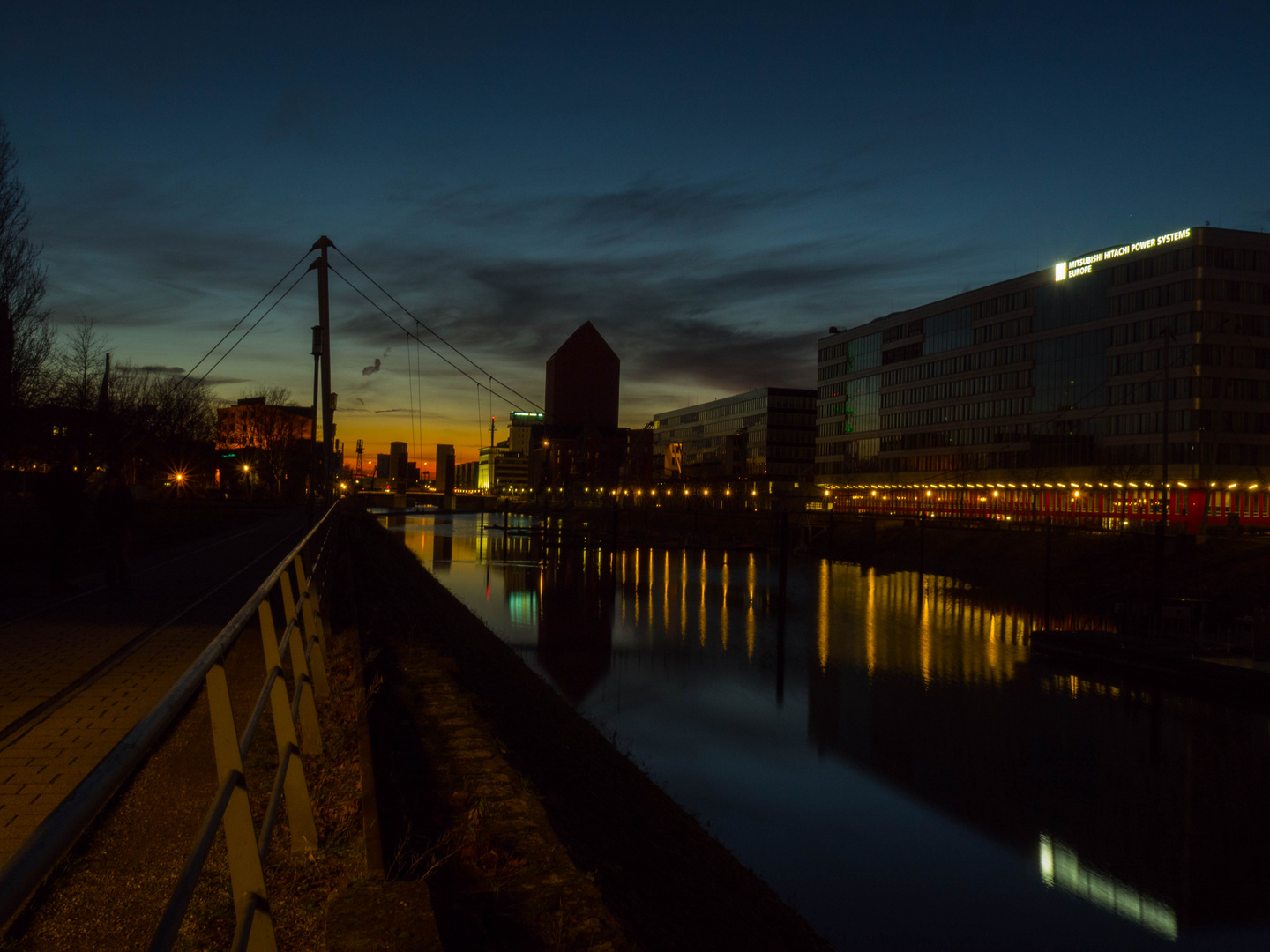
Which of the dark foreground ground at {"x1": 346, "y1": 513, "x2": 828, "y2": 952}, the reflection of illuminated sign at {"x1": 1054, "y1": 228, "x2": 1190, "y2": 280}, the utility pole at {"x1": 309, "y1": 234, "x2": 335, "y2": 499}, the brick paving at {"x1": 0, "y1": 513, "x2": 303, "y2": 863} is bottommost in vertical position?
the dark foreground ground at {"x1": 346, "y1": 513, "x2": 828, "y2": 952}

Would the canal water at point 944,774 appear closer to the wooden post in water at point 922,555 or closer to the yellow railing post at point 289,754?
the yellow railing post at point 289,754

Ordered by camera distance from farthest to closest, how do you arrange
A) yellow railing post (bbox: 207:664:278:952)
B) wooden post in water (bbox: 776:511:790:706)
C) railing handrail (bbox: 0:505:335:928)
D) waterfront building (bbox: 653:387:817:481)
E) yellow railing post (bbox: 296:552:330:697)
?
waterfront building (bbox: 653:387:817:481) < wooden post in water (bbox: 776:511:790:706) < yellow railing post (bbox: 296:552:330:697) < yellow railing post (bbox: 207:664:278:952) < railing handrail (bbox: 0:505:335:928)

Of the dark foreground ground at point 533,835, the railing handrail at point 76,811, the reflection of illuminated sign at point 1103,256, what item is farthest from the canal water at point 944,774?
the reflection of illuminated sign at point 1103,256

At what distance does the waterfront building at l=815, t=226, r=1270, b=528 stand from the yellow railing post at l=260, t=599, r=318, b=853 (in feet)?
176

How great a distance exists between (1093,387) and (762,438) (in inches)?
2580

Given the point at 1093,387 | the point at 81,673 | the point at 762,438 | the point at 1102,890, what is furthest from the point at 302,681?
the point at 762,438

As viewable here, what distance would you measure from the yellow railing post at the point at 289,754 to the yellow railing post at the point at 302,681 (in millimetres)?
1126

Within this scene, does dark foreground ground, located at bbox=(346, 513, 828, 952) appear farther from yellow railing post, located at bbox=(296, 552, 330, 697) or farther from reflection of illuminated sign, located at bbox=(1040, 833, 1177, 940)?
reflection of illuminated sign, located at bbox=(1040, 833, 1177, 940)

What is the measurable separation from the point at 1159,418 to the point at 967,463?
21.1m

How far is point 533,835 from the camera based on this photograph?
20.7 ft

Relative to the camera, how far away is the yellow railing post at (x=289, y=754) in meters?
4.65

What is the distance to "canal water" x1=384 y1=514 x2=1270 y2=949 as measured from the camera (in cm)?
1188

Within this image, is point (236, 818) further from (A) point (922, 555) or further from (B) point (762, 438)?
(B) point (762, 438)

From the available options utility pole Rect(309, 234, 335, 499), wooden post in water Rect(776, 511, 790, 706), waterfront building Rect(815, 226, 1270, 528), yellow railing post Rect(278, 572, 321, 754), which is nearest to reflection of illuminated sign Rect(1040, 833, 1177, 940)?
wooden post in water Rect(776, 511, 790, 706)
